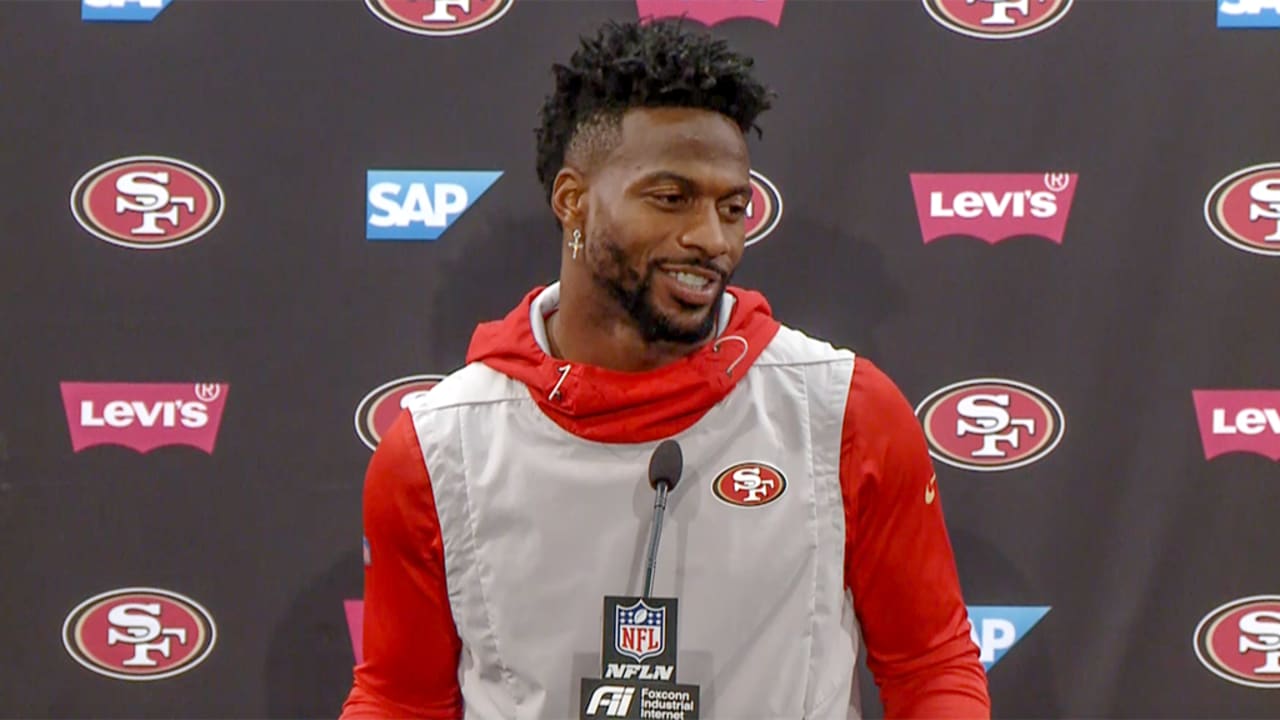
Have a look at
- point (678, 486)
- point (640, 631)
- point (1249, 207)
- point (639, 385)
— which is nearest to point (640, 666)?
point (640, 631)

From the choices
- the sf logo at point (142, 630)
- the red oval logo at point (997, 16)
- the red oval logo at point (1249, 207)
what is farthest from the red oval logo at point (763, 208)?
the sf logo at point (142, 630)

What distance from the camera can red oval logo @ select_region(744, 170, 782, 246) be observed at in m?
1.79

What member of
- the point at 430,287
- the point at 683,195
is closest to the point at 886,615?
the point at 683,195

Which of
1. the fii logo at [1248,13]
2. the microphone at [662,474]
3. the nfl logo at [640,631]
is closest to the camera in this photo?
the microphone at [662,474]

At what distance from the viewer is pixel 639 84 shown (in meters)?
1.33

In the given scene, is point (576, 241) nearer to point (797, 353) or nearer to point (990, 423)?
point (797, 353)

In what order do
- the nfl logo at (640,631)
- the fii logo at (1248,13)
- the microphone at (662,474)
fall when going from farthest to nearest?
the fii logo at (1248,13)
the nfl logo at (640,631)
the microphone at (662,474)

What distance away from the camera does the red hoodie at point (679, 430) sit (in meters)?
1.37

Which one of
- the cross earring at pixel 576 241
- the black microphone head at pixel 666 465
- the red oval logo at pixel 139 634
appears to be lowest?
the red oval logo at pixel 139 634

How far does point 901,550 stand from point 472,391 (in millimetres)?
497

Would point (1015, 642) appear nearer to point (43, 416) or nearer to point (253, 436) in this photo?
point (253, 436)

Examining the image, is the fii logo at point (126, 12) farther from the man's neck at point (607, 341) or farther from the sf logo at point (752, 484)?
the sf logo at point (752, 484)

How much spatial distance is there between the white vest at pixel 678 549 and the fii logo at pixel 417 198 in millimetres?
470

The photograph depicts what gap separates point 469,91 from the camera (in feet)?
5.91
